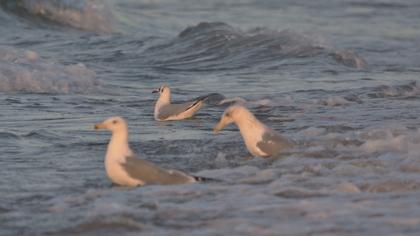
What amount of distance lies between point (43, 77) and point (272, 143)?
5953 millimetres

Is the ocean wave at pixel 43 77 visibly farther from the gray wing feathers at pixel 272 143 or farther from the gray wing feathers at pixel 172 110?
the gray wing feathers at pixel 272 143

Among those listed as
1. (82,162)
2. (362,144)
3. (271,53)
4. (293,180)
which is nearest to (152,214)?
(293,180)

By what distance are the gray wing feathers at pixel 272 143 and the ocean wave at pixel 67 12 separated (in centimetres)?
1305

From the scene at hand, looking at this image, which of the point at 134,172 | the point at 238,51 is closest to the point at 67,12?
the point at 238,51

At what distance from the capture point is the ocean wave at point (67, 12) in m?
22.3

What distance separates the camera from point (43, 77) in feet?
47.5

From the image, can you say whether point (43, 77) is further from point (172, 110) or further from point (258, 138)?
point (258, 138)

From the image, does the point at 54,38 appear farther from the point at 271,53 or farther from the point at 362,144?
the point at 362,144

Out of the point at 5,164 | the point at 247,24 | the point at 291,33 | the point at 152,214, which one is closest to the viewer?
the point at 152,214

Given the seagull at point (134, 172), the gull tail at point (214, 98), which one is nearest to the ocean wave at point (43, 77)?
the gull tail at point (214, 98)

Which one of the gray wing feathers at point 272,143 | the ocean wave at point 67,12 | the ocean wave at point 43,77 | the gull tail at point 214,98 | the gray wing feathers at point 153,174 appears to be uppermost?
the ocean wave at point 67,12

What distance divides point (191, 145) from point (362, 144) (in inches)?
57.1

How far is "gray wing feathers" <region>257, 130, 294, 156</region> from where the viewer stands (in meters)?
9.06

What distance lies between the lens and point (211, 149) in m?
9.72
